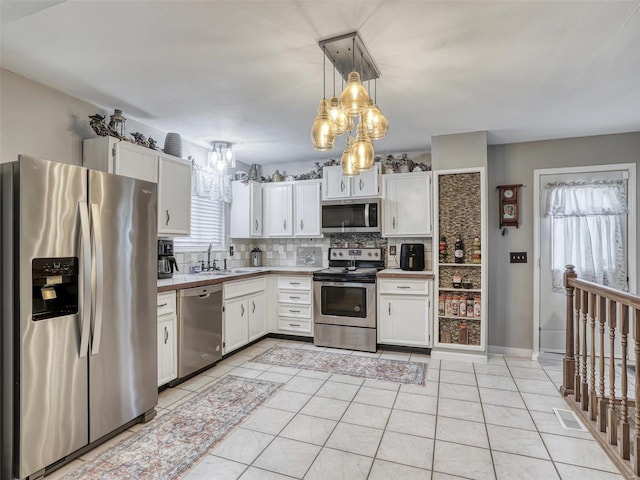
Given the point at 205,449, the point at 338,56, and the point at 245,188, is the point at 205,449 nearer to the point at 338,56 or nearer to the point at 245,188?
the point at 338,56

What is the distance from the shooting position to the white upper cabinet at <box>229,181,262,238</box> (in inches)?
183

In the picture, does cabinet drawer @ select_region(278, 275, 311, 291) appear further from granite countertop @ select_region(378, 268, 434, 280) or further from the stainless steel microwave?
granite countertop @ select_region(378, 268, 434, 280)

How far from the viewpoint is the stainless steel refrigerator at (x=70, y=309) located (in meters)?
1.75

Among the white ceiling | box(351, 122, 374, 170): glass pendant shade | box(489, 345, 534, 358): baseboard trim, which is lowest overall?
box(489, 345, 534, 358): baseboard trim

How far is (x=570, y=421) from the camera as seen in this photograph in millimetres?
2402

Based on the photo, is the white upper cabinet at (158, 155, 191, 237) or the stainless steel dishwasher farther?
the white upper cabinet at (158, 155, 191, 237)

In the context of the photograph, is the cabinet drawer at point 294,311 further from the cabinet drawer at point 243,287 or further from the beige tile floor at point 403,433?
the beige tile floor at point 403,433

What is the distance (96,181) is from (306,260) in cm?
319

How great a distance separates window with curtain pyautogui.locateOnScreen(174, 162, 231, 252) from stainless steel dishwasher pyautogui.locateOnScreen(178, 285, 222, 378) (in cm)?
89

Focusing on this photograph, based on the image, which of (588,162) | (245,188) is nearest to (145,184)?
(245,188)

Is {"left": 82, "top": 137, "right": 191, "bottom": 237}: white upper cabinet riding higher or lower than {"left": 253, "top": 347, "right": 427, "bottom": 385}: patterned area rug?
higher

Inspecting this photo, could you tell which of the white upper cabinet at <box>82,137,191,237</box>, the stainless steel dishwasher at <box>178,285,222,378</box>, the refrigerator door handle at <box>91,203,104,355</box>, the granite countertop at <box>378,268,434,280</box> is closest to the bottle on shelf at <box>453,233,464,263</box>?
the granite countertop at <box>378,268,434,280</box>

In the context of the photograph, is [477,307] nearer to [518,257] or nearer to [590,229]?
[518,257]

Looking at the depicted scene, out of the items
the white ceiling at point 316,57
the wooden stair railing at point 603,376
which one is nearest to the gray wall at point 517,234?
the white ceiling at point 316,57
